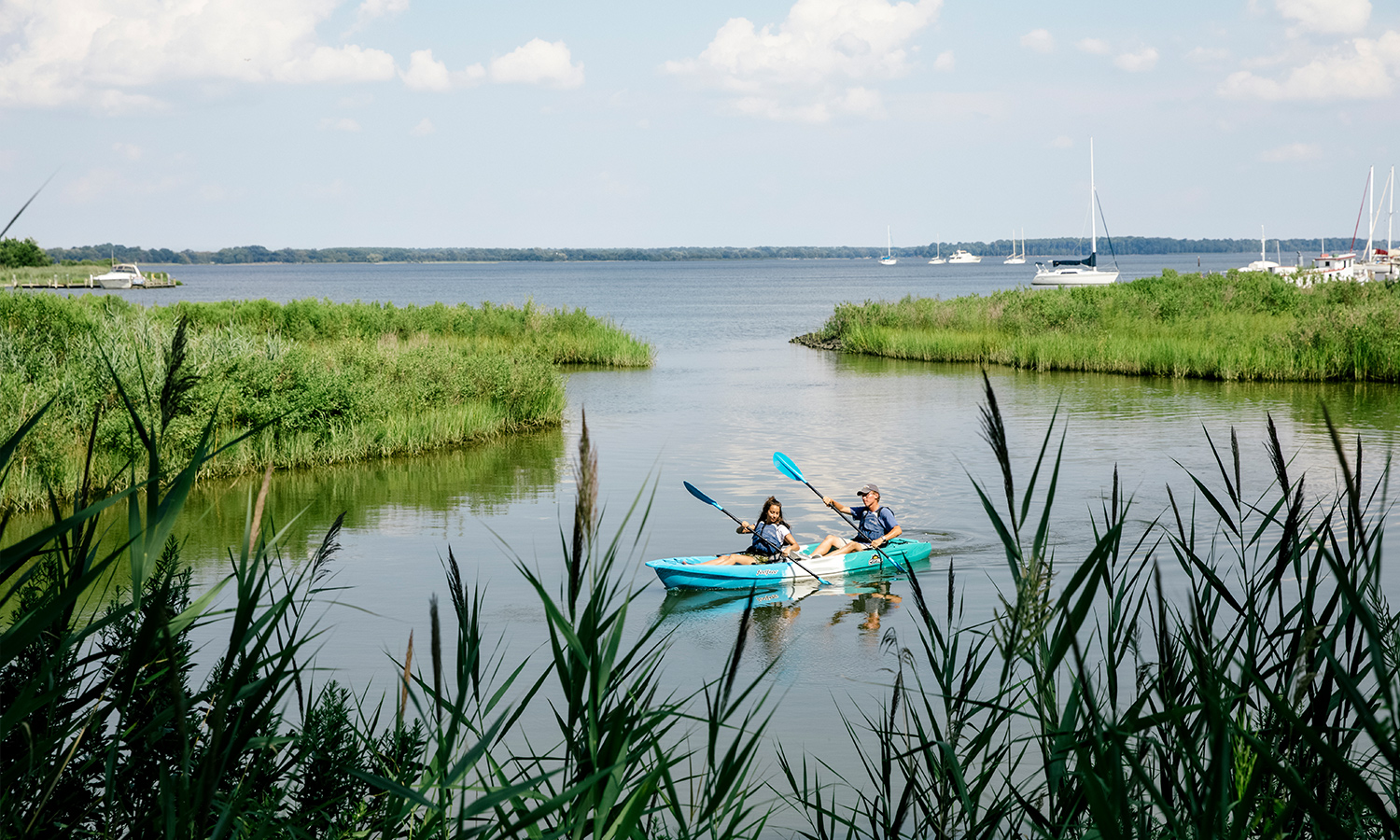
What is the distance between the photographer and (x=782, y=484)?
59.3ft

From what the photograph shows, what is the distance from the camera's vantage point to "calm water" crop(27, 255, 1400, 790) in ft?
35.2

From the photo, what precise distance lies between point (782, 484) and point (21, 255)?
102998 millimetres

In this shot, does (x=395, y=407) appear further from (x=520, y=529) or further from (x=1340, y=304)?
(x=1340, y=304)

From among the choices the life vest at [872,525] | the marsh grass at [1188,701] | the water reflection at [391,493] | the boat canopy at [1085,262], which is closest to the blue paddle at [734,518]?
the life vest at [872,525]

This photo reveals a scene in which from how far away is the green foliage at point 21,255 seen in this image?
319 feet

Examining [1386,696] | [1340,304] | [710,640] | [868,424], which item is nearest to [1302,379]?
[1340,304]

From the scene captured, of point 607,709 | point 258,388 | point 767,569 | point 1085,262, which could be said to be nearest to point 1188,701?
point 607,709

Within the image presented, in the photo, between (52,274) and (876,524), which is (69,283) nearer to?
(52,274)

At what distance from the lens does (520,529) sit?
15023 mm

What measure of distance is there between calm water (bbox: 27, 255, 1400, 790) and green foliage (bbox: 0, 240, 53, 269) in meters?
84.5

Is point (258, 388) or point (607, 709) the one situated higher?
point (607, 709)

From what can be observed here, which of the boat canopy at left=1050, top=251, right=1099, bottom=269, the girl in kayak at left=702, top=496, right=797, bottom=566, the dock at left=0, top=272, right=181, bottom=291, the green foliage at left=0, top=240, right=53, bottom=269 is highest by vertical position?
the green foliage at left=0, top=240, right=53, bottom=269

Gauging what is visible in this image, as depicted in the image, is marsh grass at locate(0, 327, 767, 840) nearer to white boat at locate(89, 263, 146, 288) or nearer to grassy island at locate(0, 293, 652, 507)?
grassy island at locate(0, 293, 652, 507)

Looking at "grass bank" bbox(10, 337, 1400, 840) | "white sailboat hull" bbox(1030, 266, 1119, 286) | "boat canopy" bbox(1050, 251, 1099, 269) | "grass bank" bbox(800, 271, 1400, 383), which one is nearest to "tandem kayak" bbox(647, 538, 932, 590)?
"grass bank" bbox(10, 337, 1400, 840)
